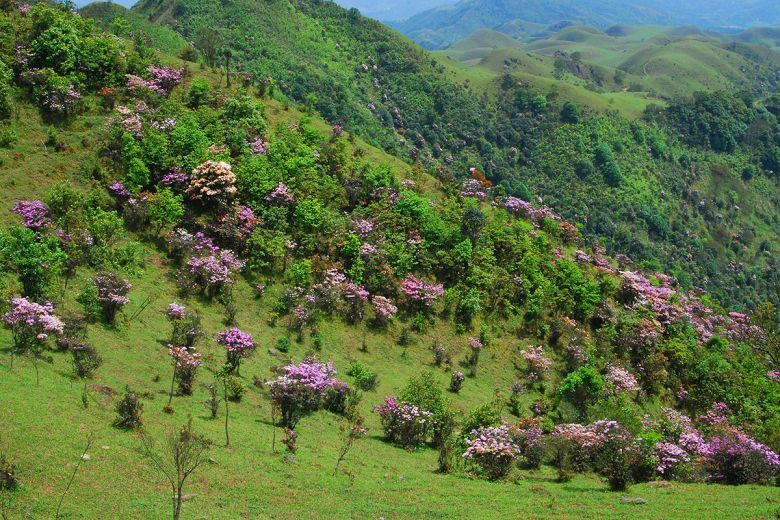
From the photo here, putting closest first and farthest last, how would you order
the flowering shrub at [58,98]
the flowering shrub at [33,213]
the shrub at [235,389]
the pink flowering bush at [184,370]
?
the pink flowering bush at [184,370] < the shrub at [235,389] < the flowering shrub at [33,213] < the flowering shrub at [58,98]

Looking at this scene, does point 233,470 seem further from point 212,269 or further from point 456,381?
point 456,381

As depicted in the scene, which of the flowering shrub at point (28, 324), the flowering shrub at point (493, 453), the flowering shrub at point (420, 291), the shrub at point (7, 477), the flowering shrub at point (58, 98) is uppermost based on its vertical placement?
the flowering shrub at point (58, 98)

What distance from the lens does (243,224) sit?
41.2 metres

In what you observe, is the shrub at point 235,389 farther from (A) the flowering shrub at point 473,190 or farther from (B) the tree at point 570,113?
(B) the tree at point 570,113

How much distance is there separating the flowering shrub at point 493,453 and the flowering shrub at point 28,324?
1853 cm

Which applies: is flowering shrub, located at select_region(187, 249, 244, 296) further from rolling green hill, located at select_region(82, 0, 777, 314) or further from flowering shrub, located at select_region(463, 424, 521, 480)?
rolling green hill, located at select_region(82, 0, 777, 314)

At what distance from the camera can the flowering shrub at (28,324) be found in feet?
78.5

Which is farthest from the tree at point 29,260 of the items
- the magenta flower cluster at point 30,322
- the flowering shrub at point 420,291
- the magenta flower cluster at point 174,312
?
the flowering shrub at point 420,291

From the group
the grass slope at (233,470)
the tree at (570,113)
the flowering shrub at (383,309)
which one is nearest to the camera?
the grass slope at (233,470)

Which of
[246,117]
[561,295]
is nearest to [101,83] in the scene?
[246,117]

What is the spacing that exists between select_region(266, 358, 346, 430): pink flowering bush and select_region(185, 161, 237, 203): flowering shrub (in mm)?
18414

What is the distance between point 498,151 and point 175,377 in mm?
123916

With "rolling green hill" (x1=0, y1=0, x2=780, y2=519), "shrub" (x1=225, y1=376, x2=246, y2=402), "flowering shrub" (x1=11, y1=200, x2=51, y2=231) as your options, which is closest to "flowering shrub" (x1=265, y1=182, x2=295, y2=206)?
"rolling green hill" (x1=0, y1=0, x2=780, y2=519)

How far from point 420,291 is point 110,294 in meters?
21.3
